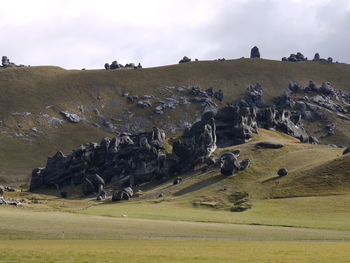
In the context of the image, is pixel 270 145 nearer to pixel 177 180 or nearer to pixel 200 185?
pixel 177 180

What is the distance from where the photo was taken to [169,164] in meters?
175

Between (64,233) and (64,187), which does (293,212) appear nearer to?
(64,233)

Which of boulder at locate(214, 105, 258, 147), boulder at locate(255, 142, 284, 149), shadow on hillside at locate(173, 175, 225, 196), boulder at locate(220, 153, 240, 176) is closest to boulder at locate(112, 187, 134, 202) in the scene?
shadow on hillside at locate(173, 175, 225, 196)

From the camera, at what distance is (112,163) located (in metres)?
188

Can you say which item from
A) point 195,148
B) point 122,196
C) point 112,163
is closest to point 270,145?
point 195,148

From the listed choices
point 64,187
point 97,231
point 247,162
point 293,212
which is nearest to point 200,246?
point 97,231

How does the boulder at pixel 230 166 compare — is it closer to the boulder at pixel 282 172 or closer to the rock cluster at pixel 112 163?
the boulder at pixel 282 172

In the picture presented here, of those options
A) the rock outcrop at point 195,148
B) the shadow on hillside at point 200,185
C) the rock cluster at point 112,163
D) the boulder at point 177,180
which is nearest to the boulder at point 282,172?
the shadow on hillside at point 200,185

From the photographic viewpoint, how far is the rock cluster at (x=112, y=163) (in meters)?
178

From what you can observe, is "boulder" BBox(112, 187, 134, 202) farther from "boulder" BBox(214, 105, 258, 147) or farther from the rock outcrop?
"boulder" BBox(214, 105, 258, 147)

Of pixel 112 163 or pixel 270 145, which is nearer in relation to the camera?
pixel 270 145

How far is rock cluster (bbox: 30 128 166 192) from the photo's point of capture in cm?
17800

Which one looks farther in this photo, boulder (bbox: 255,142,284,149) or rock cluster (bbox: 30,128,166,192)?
rock cluster (bbox: 30,128,166,192)

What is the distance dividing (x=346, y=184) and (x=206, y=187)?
37147 millimetres
